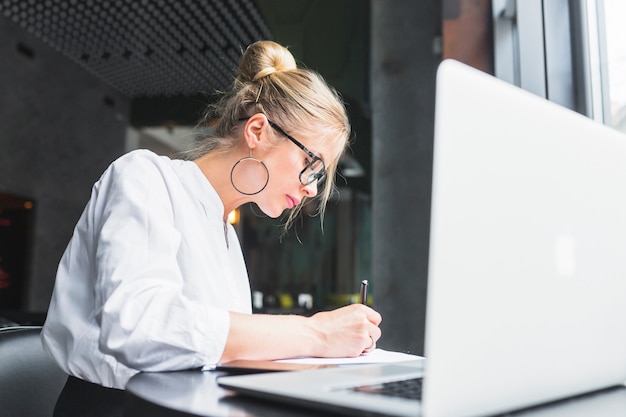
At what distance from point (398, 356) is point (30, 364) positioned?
0.65m

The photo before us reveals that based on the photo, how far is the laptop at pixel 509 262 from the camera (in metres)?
0.45

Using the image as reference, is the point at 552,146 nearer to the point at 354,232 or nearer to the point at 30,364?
the point at 30,364

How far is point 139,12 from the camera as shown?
4941 millimetres

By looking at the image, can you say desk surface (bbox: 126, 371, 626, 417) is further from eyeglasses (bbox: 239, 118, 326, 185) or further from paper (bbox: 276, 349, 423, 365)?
eyeglasses (bbox: 239, 118, 326, 185)

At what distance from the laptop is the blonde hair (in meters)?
0.79

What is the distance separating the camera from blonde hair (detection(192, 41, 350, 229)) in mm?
1345

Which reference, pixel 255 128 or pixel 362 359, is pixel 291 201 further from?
pixel 362 359

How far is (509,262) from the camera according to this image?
1.63ft

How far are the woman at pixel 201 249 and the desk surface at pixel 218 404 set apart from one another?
0.11 meters

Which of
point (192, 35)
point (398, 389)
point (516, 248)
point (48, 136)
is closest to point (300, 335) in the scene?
point (398, 389)

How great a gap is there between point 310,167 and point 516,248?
92 cm

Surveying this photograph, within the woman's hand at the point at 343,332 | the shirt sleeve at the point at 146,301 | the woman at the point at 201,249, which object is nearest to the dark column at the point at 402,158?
the woman at the point at 201,249

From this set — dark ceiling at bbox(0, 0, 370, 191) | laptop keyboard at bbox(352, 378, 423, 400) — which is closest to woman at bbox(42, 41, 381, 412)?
laptop keyboard at bbox(352, 378, 423, 400)

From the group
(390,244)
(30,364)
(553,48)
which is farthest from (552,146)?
(390,244)
